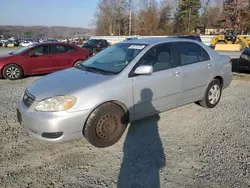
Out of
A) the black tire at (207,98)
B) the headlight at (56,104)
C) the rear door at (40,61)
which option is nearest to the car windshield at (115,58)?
the headlight at (56,104)

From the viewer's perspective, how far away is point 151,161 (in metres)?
2.85

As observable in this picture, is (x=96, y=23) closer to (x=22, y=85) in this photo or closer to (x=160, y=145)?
(x=22, y=85)

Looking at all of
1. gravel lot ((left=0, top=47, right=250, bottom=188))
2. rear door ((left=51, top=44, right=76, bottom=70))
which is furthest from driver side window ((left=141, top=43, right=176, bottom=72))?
rear door ((left=51, top=44, right=76, bottom=70))

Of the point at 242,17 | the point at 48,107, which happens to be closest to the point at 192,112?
the point at 48,107

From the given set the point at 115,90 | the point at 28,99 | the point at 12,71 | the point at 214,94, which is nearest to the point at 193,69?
the point at 214,94

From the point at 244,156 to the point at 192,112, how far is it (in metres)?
1.68

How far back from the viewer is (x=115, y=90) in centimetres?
314

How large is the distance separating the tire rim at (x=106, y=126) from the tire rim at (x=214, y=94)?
2483 mm

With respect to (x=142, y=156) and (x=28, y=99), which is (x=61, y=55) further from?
(x=142, y=156)

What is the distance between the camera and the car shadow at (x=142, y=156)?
250cm

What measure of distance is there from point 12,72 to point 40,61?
1057 millimetres

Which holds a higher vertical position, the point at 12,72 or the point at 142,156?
the point at 12,72

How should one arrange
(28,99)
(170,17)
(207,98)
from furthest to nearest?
1. (170,17)
2. (207,98)
3. (28,99)

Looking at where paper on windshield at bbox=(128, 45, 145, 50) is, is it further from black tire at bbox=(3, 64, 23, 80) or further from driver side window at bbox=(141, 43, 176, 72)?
black tire at bbox=(3, 64, 23, 80)
